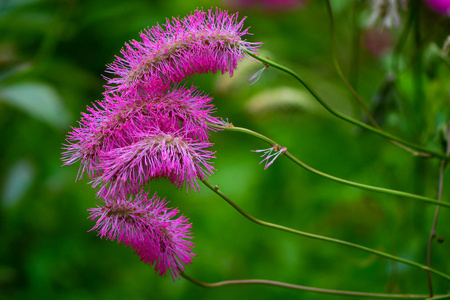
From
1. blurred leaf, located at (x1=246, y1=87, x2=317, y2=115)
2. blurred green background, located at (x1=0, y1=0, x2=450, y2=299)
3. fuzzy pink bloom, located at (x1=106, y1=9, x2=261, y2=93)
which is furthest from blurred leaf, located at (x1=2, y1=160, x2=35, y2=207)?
fuzzy pink bloom, located at (x1=106, y1=9, x2=261, y2=93)

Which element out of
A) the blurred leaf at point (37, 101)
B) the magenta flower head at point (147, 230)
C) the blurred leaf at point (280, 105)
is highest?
the blurred leaf at point (280, 105)

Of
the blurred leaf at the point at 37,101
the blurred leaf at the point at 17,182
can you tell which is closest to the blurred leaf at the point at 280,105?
the blurred leaf at the point at 37,101

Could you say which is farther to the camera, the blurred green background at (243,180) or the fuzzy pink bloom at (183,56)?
the blurred green background at (243,180)

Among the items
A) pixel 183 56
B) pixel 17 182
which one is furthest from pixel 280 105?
pixel 17 182

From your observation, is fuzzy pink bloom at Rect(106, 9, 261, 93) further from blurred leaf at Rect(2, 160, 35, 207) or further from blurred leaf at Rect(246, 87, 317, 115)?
blurred leaf at Rect(2, 160, 35, 207)

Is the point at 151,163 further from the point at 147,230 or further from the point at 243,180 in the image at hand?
the point at 243,180

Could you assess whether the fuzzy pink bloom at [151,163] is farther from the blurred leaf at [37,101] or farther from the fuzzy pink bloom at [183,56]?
the blurred leaf at [37,101]

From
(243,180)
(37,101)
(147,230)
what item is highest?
(243,180)
